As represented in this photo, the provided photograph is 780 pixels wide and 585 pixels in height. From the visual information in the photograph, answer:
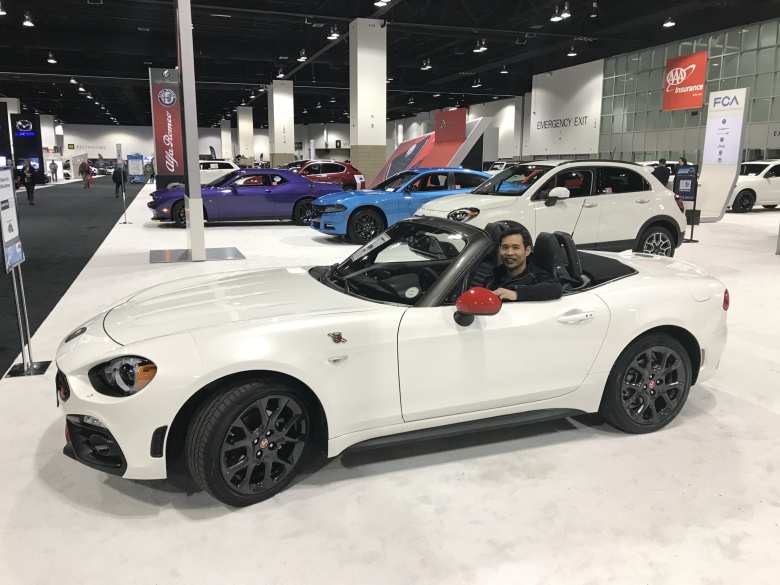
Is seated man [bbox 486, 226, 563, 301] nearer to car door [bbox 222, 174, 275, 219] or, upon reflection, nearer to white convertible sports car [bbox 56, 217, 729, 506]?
white convertible sports car [bbox 56, 217, 729, 506]

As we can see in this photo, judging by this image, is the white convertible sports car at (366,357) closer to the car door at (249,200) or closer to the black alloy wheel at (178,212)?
the car door at (249,200)

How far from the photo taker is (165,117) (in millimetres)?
19516

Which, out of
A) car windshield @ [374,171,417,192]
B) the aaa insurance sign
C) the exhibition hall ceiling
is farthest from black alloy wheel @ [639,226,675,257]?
the aaa insurance sign

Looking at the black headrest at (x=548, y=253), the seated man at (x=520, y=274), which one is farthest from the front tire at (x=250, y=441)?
the black headrest at (x=548, y=253)

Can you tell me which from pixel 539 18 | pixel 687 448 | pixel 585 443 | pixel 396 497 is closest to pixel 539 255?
pixel 585 443

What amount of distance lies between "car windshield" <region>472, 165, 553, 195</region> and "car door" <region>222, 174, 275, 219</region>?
690 centimetres

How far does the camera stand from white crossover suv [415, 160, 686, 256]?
869cm

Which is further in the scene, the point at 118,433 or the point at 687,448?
the point at 687,448

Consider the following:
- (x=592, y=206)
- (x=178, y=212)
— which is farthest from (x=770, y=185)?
(x=178, y=212)

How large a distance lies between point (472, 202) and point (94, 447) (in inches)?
276

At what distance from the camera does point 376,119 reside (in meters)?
19.9

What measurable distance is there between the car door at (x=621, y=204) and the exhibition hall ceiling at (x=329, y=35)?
1177cm

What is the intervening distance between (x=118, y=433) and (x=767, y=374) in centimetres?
479

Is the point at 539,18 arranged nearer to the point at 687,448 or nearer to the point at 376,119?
the point at 376,119
